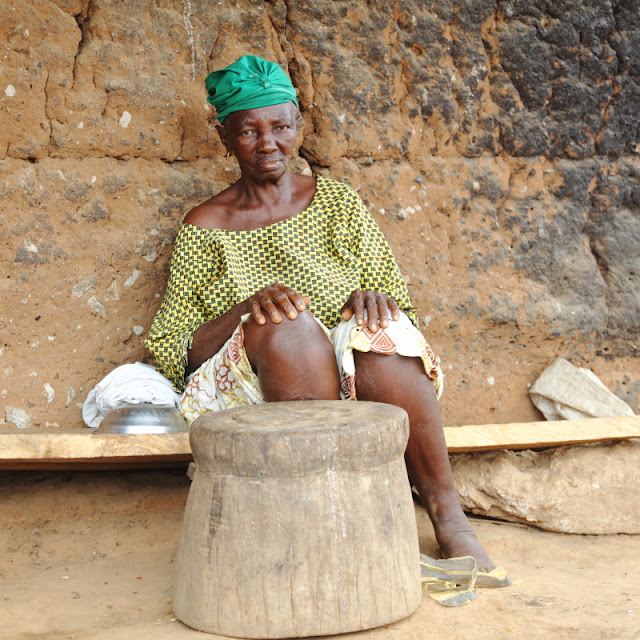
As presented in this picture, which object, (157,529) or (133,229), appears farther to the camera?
(133,229)

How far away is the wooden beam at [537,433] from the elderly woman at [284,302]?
0.36 meters

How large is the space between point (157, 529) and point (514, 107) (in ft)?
7.43

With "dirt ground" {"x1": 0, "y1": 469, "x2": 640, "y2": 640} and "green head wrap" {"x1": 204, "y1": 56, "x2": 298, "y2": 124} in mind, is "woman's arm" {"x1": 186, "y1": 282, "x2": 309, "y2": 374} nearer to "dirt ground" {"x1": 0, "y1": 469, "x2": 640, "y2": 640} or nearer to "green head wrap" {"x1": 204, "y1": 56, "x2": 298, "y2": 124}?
"dirt ground" {"x1": 0, "y1": 469, "x2": 640, "y2": 640}

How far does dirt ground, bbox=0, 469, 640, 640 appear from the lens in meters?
2.13

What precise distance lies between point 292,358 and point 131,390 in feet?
2.34

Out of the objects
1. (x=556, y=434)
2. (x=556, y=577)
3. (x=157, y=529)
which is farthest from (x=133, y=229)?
(x=556, y=577)

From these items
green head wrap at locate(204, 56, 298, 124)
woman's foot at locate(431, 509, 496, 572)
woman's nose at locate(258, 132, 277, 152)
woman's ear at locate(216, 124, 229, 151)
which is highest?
green head wrap at locate(204, 56, 298, 124)

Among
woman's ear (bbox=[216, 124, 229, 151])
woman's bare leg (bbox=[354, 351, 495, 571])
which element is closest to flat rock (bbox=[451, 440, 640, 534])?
woman's bare leg (bbox=[354, 351, 495, 571])

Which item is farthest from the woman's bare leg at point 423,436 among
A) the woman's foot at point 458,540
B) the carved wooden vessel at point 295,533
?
the carved wooden vessel at point 295,533

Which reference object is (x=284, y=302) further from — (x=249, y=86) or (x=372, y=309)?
(x=249, y=86)

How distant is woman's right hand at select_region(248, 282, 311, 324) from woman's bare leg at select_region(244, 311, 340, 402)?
0.7 inches

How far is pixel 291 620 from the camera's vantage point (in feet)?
6.49

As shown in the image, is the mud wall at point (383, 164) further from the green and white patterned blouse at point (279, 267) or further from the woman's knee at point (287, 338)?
the woman's knee at point (287, 338)

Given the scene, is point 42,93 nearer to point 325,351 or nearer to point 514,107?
point 325,351
